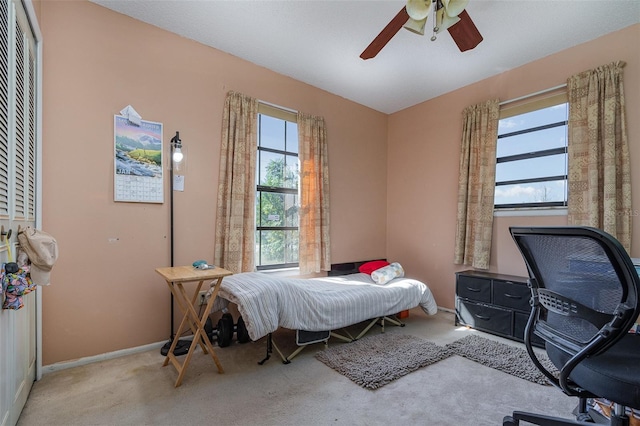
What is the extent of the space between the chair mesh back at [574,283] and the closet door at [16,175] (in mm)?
2486

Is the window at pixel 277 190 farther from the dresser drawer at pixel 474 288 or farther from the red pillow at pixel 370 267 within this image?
the dresser drawer at pixel 474 288

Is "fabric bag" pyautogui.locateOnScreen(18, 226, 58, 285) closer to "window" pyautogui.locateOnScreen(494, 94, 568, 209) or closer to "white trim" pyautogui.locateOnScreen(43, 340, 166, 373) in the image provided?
"white trim" pyautogui.locateOnScreen(43, 340, 166, 373)

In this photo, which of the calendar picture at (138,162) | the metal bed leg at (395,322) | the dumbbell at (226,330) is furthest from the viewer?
the metal bed leg at (395,322)

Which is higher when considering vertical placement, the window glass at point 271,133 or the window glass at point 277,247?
the window glass at point 271,133

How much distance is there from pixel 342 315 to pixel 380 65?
2688 mm

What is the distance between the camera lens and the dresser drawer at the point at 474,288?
3.21 meters

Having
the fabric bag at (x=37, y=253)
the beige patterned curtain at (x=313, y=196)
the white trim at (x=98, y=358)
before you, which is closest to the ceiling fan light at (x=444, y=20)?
the beige patterned curtain at (x=313, y=196)

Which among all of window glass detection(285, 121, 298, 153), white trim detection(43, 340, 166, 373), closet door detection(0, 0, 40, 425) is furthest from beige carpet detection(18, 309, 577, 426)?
window glass detection(285, 121, 298, 153)

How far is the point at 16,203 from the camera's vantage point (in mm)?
1693

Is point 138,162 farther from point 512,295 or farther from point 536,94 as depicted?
point 536,94

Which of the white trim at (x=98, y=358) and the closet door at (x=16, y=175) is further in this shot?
the white trim at (x=98, y=358)

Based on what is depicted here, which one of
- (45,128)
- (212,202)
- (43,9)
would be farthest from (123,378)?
(43,9)

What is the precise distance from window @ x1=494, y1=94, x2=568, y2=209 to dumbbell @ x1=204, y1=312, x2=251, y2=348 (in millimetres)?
3172

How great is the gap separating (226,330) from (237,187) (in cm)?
139
